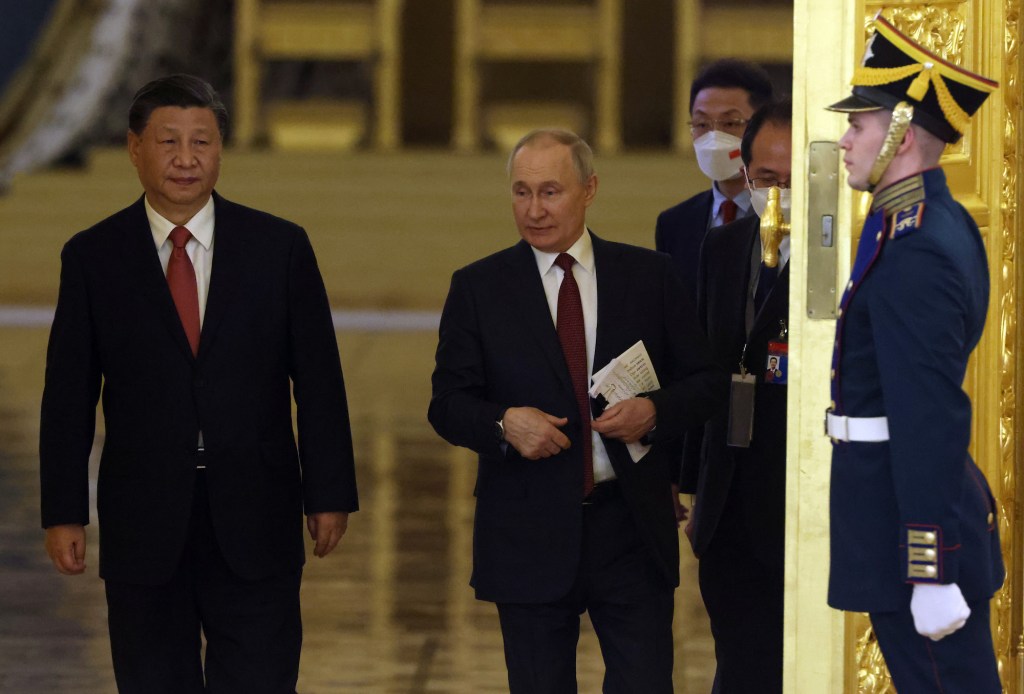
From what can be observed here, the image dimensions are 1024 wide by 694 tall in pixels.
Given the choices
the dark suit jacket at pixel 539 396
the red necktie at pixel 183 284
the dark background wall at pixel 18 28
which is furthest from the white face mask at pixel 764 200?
the dark background wall at pixel 18 28

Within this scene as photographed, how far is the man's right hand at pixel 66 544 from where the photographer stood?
11.7 ft

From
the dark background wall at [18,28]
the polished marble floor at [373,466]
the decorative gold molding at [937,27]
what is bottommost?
the polished marble floor at [373,466]

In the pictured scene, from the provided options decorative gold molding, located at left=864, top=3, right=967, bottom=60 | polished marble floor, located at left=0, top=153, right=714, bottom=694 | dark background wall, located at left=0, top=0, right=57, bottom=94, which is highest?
dark background wall, located at left=0, top=0, right=57, bottom=94

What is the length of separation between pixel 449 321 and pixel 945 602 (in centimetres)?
127

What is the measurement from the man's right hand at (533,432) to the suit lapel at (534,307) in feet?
0.45

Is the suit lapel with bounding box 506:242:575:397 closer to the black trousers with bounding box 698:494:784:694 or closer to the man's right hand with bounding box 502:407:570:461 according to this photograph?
the man's right hand with bounding box 502:407:570:461

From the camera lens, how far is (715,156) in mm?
4547

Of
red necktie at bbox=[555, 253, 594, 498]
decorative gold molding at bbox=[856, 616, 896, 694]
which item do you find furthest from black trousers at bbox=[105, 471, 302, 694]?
decorative gold molding at bbox=[856, 616, 896, 694]

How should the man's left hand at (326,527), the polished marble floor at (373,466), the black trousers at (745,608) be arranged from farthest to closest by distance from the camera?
the polished marble floor at (373,466)
the black trousers at (745,608)
the man's left hand at (326,527)

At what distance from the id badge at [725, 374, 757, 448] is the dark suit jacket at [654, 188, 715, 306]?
0.71 m

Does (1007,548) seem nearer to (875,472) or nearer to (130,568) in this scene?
(875,472)

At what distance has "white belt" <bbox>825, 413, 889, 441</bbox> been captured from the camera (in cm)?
285

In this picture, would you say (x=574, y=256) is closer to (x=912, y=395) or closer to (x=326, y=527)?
(x=326, y=527)

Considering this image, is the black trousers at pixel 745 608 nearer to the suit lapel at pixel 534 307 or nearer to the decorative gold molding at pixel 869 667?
the decorative gold molding at pixel 869 667
